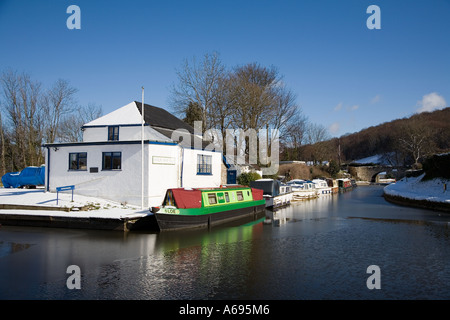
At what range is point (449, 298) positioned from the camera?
32.5 feet

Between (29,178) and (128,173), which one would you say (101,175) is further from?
(29,178)

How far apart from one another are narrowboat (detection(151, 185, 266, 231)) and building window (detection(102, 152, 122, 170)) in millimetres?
5580

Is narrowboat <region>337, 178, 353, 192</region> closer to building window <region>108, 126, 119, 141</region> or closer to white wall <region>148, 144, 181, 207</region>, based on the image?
white wall <region>148, 144, 181, 207</region>

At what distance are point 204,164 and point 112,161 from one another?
7.43m

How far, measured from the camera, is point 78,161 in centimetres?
2489

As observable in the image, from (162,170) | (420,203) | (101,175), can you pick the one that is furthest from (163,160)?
(420,203)

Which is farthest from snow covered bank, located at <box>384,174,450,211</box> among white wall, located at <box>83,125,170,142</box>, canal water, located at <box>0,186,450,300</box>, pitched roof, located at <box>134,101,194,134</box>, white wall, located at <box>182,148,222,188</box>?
white wall, located at <box>83,125,170,142</box>

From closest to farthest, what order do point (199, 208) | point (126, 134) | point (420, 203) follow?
point (199, 208) < point (126, 134) < point (420, 203)

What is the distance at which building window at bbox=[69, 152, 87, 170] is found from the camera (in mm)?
24719

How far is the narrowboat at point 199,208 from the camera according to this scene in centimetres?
1947

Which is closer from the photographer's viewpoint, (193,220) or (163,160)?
(193,220)

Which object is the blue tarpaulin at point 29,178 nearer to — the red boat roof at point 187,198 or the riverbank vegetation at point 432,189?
the red boat roof at point 187,198
